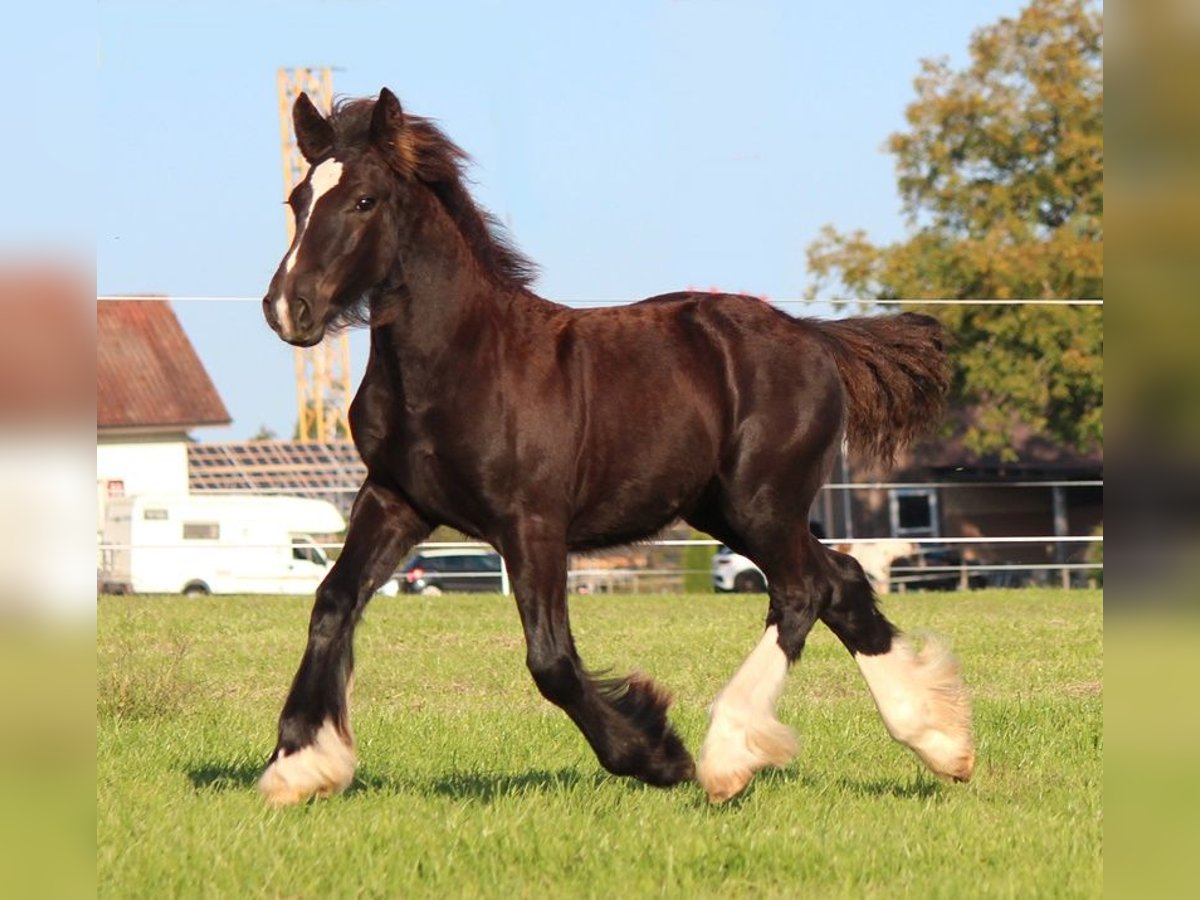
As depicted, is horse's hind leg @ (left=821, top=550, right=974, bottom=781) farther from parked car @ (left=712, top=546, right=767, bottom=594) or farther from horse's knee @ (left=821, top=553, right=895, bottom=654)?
parked car @ (left=712, top=546, right=767, bottom=594)

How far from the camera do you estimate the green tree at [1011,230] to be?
3581 cm

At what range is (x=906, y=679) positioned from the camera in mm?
6652

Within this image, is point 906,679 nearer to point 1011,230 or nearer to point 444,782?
point 444,782

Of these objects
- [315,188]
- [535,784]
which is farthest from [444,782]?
[315,188]

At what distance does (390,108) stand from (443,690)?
5.55 meters

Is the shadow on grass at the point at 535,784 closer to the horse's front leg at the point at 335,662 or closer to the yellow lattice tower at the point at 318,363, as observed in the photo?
the horse's front leg at the point at 335,662

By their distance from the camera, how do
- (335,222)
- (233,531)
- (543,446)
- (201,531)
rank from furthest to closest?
1. (201,531)
2. (233,531)
3. (543,446)
4. (335,222)

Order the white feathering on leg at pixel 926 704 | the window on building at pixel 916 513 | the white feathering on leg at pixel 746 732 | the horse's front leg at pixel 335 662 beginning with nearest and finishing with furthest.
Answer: the horse's front leg at pixel 335 662 → the white feathering on leg at pixel 746 732 → the white feathering on leg at pixel 926 704 → the window on building at pixel 916 513

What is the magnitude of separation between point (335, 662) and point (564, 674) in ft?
2.77

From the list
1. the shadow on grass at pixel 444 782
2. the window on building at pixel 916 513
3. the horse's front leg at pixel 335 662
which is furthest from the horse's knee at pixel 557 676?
the window on building at pixel 916 513

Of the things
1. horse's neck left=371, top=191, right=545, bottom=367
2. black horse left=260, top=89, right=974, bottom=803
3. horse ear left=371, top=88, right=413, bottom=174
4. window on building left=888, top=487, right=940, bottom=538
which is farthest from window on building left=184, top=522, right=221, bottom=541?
horse ear left=371, top=88, right=413, bottom=174

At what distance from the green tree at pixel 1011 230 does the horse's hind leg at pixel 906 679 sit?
2879 cm

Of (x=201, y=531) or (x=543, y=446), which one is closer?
(x=543, y=446)

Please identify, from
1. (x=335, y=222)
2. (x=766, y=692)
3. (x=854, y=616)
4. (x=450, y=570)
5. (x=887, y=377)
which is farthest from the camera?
(x=450, y=570)
